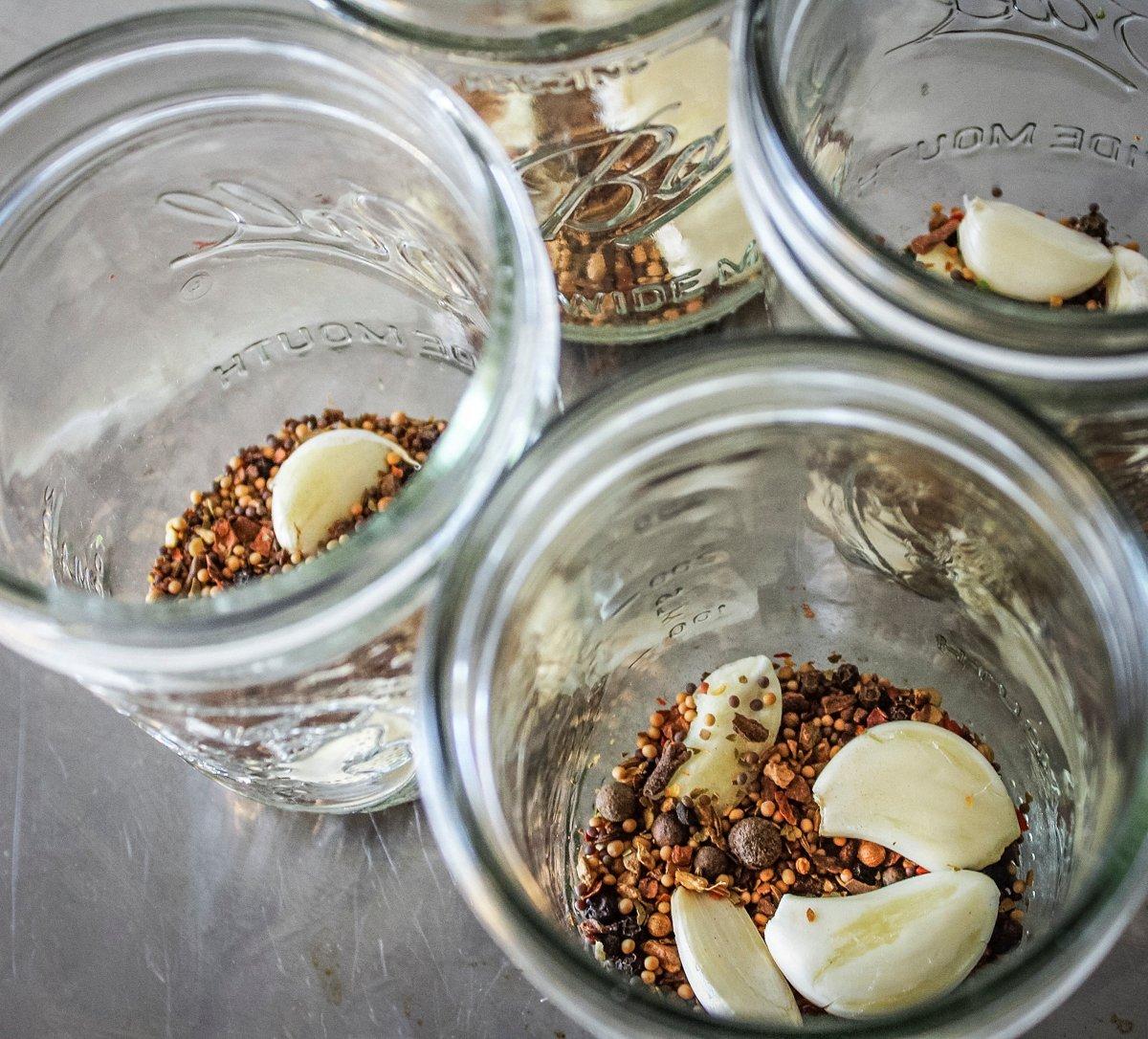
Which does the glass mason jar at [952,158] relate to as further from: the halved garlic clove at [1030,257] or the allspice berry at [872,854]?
the allspice berry at [872,854]

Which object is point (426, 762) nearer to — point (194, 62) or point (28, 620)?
point (28, 620)

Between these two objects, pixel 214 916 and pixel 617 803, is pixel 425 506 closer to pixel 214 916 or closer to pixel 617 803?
pixel 617 803

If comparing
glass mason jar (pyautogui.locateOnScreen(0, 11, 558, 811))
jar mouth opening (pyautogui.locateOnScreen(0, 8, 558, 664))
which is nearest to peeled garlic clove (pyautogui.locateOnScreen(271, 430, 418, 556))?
glass mason jar (pyautogui.locateOnScreen(0, 11, 558, 811))

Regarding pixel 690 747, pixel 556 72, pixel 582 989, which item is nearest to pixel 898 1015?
pixel 582 989

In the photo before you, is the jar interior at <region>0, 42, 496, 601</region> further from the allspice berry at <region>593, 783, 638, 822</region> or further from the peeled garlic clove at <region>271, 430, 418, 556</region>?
the allspice berry at <region>593, 783, 638, 822</region>

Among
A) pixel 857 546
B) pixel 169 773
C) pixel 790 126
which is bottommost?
pixel 169 773

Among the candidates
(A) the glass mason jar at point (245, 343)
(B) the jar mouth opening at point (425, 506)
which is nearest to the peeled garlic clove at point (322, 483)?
(A) the glass mason jar at point (245, 343)
